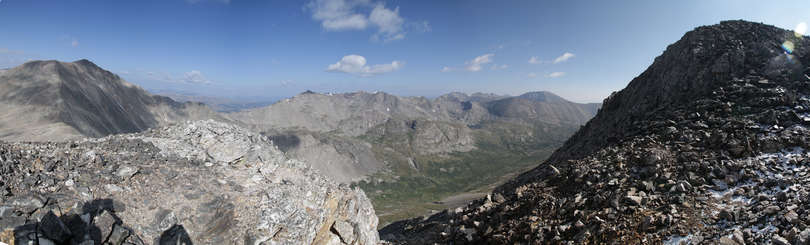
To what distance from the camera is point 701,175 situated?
1551 centimetres

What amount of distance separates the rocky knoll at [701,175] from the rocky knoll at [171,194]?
388 inches

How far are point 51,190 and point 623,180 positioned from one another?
29889 millimetres

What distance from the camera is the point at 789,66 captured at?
2319 centimetres

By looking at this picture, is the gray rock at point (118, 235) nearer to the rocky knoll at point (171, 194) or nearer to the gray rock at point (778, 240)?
the rocky knoll at point (171, 194)

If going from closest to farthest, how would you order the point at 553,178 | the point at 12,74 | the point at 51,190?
the point at 51,190, the point at 553,178, the point at 12,74

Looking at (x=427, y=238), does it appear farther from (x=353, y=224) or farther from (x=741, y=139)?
(x=741, y=139)

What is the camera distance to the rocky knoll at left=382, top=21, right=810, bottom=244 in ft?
40.1

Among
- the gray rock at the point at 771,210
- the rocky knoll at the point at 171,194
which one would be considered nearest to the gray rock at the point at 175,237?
the rocky knoll at the point at 171,194

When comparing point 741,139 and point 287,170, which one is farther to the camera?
point 287,170

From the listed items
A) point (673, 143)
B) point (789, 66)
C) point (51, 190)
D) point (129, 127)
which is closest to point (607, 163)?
point (673, 143)

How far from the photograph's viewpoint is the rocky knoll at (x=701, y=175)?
12211 millimetres

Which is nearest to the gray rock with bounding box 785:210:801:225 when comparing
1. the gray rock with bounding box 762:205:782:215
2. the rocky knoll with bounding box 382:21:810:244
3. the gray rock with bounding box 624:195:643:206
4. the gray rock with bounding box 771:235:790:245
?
the rocky knoll with bounding box 382:21:810:244

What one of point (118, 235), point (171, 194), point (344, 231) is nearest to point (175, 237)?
point (171, 194)

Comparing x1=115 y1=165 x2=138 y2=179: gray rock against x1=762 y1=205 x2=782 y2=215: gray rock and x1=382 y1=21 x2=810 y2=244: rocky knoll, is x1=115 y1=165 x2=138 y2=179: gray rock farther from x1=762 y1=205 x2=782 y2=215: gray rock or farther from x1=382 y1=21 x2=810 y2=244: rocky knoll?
x1=762 y1=205 x2=782 y2=215: gray rock
